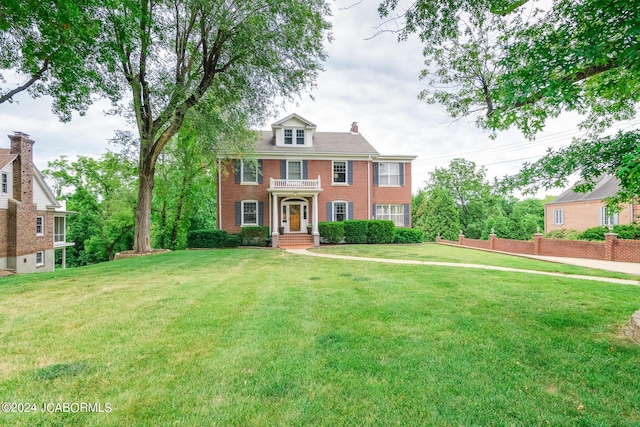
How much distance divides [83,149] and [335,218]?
22615 millimetres

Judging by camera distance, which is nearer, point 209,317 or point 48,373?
point 48,373

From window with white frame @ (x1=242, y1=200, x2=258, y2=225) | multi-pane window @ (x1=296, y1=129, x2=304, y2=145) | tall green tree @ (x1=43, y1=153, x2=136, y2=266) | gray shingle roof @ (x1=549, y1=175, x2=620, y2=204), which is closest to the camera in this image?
window with white frame @ (x1=242, y1=200, x2=258, y2=225)

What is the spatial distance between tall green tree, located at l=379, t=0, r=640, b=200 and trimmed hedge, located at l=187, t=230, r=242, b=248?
14.0 meters

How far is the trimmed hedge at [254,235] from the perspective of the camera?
1848 centimetres

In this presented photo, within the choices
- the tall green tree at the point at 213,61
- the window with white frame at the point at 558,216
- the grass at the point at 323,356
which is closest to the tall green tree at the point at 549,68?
the grass at the point at 323,356

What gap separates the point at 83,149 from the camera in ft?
83.6

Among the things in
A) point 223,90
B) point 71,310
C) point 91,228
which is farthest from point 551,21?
point 91,228

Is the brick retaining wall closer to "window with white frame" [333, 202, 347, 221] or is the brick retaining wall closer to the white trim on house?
"window with white frame" [333, 202, 347, 221]

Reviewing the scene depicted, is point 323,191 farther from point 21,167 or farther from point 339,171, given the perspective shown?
point 21,167

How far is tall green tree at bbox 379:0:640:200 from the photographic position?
3.23 m

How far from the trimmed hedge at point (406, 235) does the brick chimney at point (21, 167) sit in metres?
23.7

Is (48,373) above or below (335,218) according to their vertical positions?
below

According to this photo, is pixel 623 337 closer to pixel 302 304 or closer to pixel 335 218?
pixel 302 304

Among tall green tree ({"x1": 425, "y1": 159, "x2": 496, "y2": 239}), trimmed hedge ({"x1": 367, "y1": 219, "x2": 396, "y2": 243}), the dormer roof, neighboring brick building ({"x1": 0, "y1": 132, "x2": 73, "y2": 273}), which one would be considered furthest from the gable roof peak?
neighboring brick building ({"x1": 0, "y1": 132, "x2": 73, "y2": 273})
